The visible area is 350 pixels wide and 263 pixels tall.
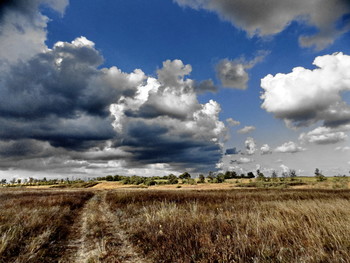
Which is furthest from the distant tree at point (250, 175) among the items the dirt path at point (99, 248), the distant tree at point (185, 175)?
the dirt path at point (99, 248)

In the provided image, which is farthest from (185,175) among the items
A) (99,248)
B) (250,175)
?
(99,248)

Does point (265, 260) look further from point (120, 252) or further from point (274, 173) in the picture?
point (274, 173)

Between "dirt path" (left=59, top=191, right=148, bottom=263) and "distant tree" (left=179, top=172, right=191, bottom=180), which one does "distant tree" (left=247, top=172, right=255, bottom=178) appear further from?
"dirt path" (left=59, top=191, right=148, bottom=263)

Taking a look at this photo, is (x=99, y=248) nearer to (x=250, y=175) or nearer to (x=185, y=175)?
(x=185, y=175)

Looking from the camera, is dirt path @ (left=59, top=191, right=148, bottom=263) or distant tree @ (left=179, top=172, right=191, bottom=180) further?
distant tree @ (left=179, top=172, right=191, bottom=180)

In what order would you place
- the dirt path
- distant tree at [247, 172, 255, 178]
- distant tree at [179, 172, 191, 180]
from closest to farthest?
the dirt path, distant tree at [247, 172, 255, 178], distant tree at [179, 172, 191, 180]

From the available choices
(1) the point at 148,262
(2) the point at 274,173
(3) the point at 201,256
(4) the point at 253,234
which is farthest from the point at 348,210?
(2) the point at 274,173

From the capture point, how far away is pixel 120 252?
5.86 meters

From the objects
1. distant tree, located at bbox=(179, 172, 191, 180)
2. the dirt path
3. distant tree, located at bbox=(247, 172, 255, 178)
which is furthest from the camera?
distant tree, located at bbox=(179, 172, 191, 180)

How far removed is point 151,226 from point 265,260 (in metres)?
4.66

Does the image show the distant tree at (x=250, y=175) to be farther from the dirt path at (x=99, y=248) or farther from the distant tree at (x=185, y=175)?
the dirt path at (x=99, y=248)

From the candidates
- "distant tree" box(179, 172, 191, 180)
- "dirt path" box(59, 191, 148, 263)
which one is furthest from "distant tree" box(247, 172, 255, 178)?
"dirt path" box(59, 191, 148, 263)

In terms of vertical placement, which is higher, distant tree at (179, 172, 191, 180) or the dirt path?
distant tree at (179, 172, 191, 180)

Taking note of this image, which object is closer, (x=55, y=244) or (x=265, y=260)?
(x=265, y=260)
